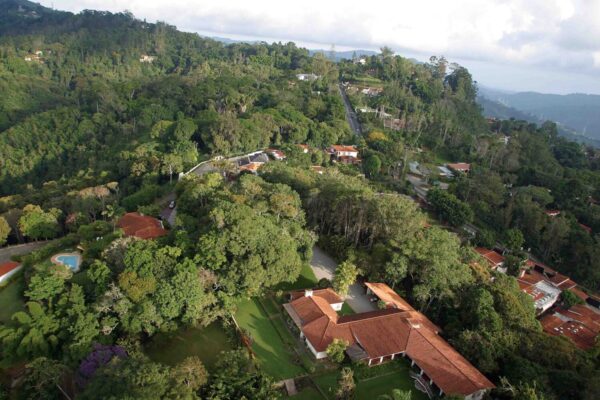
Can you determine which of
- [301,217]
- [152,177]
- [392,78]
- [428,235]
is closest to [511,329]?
[428,235]

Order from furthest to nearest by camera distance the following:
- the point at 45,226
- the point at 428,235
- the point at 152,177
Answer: the point at 152,177
the point at 45,226
the point at 428,235

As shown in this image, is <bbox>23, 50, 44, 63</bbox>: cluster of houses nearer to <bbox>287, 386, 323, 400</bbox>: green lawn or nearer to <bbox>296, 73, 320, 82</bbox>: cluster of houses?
<bbox>296, 73, 320, 82</bbox>: cluster of houses

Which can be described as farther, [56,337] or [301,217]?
[301,217]

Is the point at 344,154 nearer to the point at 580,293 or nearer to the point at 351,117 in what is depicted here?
the point at 351,117

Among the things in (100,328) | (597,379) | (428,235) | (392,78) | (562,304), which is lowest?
(562,304)

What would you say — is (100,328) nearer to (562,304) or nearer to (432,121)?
(562,304)

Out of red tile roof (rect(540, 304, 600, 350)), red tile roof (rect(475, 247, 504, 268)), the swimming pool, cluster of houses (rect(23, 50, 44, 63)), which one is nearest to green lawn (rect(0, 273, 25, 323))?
the swimming pool

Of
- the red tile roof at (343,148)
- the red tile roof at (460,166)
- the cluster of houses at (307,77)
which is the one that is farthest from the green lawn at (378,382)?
the cluster of houses at (307,77)
